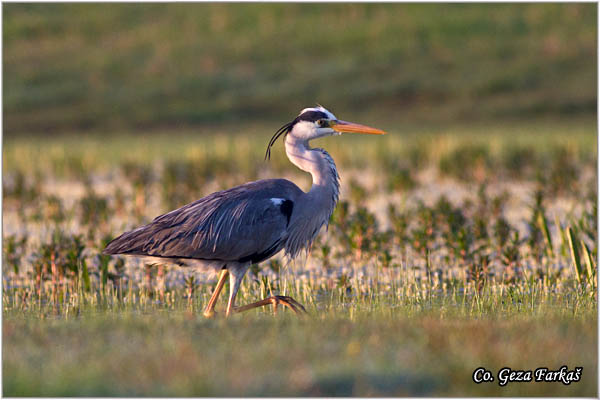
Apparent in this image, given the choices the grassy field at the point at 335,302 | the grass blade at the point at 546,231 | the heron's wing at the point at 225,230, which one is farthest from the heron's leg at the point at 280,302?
the grass blade at the point at 546,231

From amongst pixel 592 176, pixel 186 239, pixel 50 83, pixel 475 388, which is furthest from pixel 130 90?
pixel 475 388

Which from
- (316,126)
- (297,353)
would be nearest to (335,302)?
(316,126)

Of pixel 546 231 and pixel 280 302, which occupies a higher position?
pixel 546 231

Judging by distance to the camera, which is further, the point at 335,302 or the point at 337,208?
the point at 337,208

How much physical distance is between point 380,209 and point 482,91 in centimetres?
2549

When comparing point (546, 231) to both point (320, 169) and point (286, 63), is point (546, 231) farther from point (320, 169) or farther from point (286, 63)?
point (286, 63)

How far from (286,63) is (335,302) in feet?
113

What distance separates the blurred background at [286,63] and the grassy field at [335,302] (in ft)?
66.5

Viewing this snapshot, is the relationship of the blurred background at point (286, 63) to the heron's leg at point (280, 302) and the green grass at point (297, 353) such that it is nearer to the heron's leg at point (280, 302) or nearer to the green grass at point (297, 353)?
the heron's leg at point (280, 302)

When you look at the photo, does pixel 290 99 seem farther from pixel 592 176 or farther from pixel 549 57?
pixel 592 176

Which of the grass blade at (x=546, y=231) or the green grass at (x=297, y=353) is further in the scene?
the grass blade at (x=546, y=231)

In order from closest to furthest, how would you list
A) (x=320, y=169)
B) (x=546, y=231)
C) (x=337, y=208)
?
1. (x=320, y=169)
2. (x=546, y=231)
3. (x=337, y=208)

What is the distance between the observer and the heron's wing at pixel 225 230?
271 inches

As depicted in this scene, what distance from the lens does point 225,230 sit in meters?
6.86
